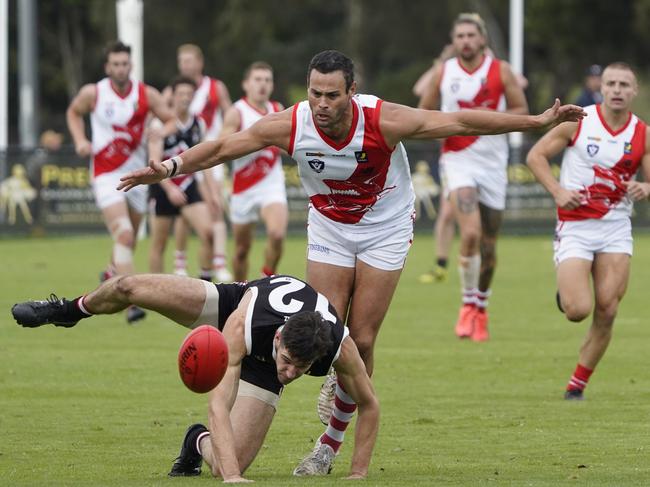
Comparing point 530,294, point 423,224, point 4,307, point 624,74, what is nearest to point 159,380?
point 624,74

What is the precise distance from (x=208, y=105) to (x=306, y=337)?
12.4 metres

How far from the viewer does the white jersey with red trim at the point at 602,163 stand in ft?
35.1

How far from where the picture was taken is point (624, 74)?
1048 cm

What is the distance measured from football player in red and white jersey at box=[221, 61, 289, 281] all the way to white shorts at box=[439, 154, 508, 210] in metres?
2.41

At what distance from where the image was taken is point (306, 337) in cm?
718

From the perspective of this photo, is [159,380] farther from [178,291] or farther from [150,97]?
[150,97]

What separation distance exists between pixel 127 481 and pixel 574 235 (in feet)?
14.4

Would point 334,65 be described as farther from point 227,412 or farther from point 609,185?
point 609,185

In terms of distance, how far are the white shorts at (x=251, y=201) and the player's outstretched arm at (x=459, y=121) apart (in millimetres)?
7917

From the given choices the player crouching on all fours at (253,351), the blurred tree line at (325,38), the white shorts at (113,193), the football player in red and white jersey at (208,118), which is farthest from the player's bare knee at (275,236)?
the blurred tree line at (325,38)

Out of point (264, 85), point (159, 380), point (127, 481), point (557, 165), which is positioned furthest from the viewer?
point (557, 165)

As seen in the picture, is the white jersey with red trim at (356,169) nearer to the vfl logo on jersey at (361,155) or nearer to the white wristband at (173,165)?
the vfl logo on jersey at (361,155)

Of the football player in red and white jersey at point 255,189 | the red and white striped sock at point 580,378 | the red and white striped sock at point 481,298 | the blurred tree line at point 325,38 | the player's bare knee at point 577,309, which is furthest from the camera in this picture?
the blurred tree line at point 325,38

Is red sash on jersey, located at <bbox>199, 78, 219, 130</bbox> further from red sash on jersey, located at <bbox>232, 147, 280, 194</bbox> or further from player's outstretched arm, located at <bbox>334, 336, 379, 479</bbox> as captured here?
player's outstretched arm, located at <bbox>334, 336, 379, 479</bbox>
